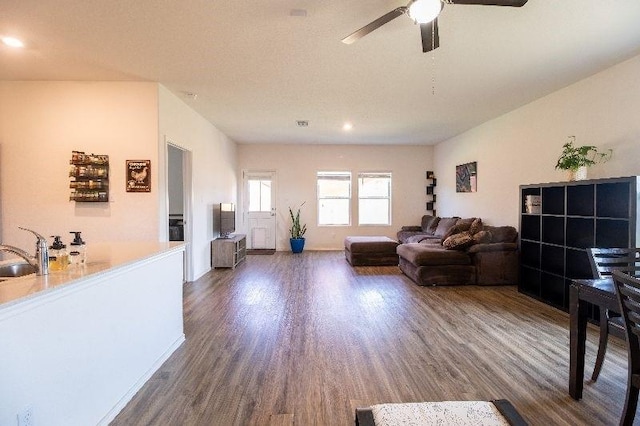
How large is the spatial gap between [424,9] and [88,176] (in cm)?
409

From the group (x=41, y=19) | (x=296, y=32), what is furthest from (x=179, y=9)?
(x=41, y=19)

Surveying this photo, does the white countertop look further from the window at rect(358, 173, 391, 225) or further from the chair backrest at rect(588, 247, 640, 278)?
the window at rect(358, 173, 391, 225)

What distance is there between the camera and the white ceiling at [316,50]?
2.55 metres

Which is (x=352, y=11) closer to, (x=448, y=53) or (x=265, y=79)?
(x=448, y=53)

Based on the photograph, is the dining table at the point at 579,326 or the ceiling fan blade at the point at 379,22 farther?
the ceiling fan blade at the point at 379,22

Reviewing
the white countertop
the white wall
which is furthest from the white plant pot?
the white wall

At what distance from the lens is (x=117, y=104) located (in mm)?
4035

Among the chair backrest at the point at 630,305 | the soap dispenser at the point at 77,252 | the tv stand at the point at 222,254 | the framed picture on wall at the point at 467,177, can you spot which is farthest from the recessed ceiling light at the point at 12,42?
the framed picture on wall at the point at 467,177

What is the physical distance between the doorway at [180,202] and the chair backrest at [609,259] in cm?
432

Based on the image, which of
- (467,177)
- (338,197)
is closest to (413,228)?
(467,177)

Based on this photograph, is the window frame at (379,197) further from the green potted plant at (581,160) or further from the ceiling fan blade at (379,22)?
the ceiling fan blade at (379,22)

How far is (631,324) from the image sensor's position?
1536mm

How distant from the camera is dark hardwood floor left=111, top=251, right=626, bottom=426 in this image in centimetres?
197

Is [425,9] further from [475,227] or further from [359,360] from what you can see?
[475,227]
